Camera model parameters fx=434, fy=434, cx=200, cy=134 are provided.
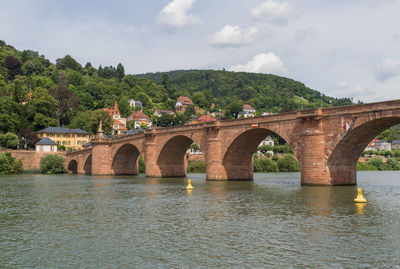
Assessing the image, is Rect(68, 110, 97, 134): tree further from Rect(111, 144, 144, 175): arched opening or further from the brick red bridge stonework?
the brick red bridge stonework

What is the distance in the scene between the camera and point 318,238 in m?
20.0

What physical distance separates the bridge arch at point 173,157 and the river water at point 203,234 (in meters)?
35.9

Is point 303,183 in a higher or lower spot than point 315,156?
lower

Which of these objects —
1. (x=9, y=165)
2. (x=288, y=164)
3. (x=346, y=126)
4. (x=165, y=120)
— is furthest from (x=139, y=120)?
(x=346, y=126)

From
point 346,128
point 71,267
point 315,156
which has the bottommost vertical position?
point 71,267

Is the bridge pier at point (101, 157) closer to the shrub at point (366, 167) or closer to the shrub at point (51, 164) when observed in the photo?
the shrub at point (51, 164)

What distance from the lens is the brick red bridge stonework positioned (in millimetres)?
42750

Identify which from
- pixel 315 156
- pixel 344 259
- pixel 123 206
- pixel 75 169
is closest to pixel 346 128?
pixel 315 156

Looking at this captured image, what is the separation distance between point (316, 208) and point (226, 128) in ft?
95.3

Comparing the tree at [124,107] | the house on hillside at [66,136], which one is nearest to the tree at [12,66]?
the tree at [124,107]

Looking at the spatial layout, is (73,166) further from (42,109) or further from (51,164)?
(42,109)

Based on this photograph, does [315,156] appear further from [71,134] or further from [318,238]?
[71,134]

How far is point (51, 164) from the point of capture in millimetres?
99375

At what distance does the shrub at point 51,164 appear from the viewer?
99.3 metres
